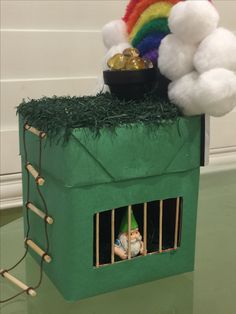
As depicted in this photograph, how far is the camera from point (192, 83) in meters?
0.73

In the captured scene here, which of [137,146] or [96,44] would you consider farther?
[96,44]

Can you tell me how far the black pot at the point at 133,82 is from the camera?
2.57 ft

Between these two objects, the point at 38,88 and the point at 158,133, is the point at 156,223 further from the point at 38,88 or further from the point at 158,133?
the point at 38,88

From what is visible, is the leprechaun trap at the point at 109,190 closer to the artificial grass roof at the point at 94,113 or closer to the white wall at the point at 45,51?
the artificial grass roof at the point at 94,113

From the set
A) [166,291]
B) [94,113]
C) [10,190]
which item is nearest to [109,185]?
[94,113]

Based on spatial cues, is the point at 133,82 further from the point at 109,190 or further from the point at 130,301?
the point at 130,301

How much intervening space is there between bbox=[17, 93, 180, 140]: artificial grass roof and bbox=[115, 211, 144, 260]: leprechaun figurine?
165 millimetres

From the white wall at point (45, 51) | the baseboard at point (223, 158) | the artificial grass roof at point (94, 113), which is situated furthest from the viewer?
the baseboard at point (223, 158)

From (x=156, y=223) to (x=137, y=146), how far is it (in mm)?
190

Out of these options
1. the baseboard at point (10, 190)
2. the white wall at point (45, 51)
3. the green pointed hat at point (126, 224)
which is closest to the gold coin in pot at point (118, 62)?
the green pointed hat at point (126, 224)

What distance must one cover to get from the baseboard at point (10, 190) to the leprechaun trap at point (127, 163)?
60 centimetres

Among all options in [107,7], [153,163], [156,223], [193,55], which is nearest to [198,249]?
[156,223]

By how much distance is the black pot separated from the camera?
2.57 ft

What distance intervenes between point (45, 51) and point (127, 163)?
83cm
